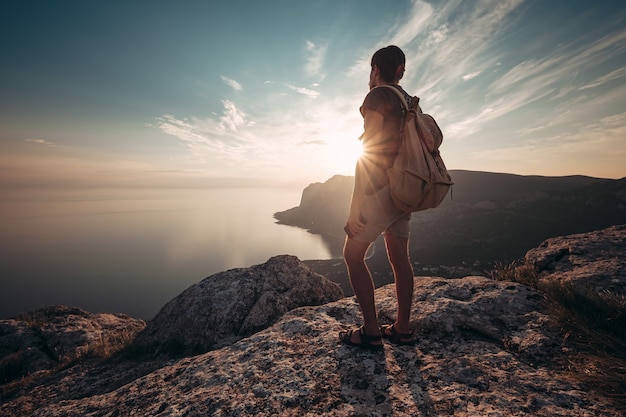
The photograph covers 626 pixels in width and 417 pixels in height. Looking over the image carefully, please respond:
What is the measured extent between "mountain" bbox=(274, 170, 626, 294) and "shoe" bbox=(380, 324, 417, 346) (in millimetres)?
104927

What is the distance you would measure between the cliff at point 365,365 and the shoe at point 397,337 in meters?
0.11

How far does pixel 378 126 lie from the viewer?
294cm

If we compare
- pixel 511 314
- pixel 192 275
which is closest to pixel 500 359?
pixel 511 314

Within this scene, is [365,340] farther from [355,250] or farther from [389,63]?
[389,63]

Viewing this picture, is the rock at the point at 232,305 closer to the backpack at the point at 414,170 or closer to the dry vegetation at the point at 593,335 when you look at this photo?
the backpack at the point at 414,170

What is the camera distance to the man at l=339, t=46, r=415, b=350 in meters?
2.92

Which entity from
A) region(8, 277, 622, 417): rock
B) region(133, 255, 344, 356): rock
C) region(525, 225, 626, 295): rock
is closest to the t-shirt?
region(8, 277, 622, 417): rock

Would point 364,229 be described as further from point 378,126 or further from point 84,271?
point 84,271

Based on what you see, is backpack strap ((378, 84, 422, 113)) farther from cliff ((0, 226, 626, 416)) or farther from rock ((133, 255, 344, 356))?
rock ((133, 255, 344, 356))

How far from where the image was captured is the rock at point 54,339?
650 centimetres

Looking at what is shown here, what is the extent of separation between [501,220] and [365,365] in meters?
161

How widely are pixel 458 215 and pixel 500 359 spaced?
174 m

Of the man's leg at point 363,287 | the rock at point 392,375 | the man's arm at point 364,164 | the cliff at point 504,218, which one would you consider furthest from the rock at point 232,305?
the cliff at point 504,218

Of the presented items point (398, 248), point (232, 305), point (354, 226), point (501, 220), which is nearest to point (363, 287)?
point (398, 248)
